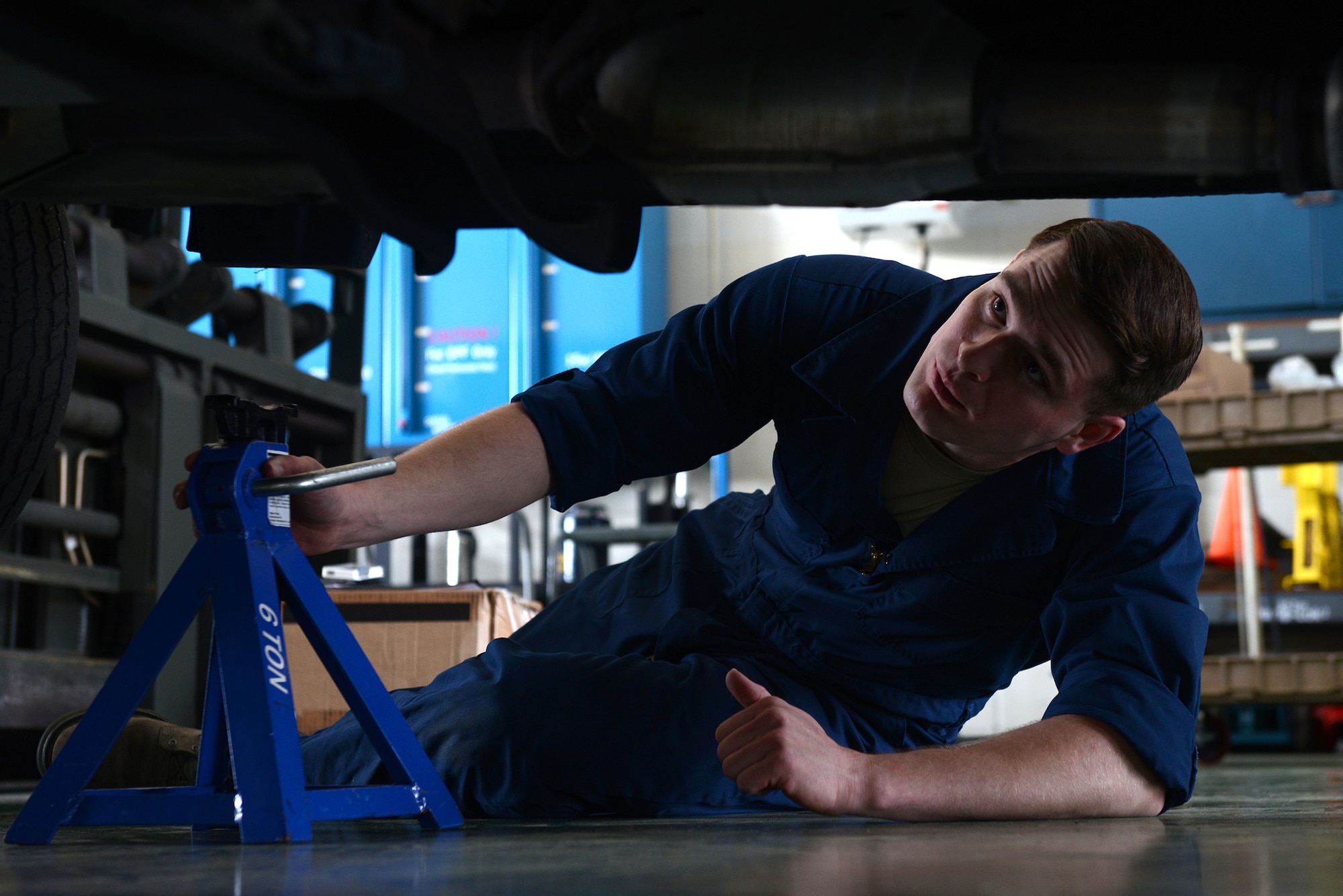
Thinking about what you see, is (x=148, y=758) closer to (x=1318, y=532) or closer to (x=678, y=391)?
(x=678, y=391)

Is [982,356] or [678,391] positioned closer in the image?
[982,356]

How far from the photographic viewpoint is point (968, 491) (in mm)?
1313

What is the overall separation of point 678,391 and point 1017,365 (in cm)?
36

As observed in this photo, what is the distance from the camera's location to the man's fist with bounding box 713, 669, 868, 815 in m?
0.99

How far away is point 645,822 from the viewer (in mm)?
1185

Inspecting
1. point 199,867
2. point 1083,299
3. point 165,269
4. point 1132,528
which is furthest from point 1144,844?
point 165,269

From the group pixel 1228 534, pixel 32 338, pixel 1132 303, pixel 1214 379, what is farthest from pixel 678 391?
pixel 1228 534

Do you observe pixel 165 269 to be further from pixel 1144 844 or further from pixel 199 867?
pixel 1144 844

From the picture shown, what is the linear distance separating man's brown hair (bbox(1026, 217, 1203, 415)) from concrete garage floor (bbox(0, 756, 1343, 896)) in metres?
0.40

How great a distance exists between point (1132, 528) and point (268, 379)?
1906mm

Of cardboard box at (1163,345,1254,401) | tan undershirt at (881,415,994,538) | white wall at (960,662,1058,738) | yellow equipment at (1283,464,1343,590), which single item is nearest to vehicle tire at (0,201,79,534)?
tan undershirt at (881,415,994,538)

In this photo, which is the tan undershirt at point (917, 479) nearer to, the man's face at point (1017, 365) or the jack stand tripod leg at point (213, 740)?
the man's face at point (1017, 365)

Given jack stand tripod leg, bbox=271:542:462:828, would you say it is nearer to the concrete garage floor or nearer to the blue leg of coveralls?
the concrete garage floor

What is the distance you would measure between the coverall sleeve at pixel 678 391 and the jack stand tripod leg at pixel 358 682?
31cm
